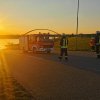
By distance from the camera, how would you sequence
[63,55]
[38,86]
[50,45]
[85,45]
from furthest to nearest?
[85,45], [50,45], [63,55], [38,86]

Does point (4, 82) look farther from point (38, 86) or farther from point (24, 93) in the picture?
point (24, 93)

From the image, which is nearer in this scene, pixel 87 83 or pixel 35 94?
pixel 35 94

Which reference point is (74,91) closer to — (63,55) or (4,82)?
(4,82)

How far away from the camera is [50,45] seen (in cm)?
4703

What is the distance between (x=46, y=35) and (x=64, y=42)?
1648cm

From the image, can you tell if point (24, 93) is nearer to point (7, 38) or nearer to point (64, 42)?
point (64, 42)

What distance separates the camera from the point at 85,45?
6994 centimetres

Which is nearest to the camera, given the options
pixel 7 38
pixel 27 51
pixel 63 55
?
pixel 63 55

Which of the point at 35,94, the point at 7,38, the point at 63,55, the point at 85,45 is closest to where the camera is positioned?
the point at 35,94

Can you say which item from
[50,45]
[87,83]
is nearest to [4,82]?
[87,83]

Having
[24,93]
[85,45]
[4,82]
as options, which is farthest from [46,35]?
[24,93]

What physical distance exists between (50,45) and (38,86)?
3241 cm

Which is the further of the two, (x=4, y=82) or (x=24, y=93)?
(x=4, y=82)

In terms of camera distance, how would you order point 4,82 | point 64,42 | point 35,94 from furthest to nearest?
point 64,42 < point 4,82 < point 35,94
